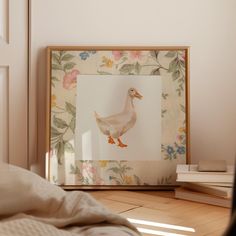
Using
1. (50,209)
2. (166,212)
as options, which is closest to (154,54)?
(166,212)

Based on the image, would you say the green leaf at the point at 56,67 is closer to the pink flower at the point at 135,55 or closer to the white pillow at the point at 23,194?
the pink flower at the point at 135,55

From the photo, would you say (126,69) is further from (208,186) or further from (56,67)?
(208,186)

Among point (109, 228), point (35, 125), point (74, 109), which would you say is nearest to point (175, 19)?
point (74, 109)

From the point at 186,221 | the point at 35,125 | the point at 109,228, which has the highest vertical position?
the point at 35,125

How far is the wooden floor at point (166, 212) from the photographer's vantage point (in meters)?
1.45

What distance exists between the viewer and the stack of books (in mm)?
1751

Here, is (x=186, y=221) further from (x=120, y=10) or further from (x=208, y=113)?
(x=120, y=10)

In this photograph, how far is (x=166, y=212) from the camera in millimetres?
1666

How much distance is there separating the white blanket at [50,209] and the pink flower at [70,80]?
109cm

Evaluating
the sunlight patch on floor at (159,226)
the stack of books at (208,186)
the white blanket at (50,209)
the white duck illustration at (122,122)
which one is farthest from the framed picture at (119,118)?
the white blanket at (50,209)

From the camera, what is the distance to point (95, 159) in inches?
81.5

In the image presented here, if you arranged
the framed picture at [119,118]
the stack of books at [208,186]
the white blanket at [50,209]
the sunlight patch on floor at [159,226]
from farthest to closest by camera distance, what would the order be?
the framed picture at [119,118] → the stack of books at [208,186] → the sunlight patch on floor at [159,226] → the white blanket at [50,209]

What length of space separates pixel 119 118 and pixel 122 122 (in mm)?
21

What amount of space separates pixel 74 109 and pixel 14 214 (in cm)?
115
